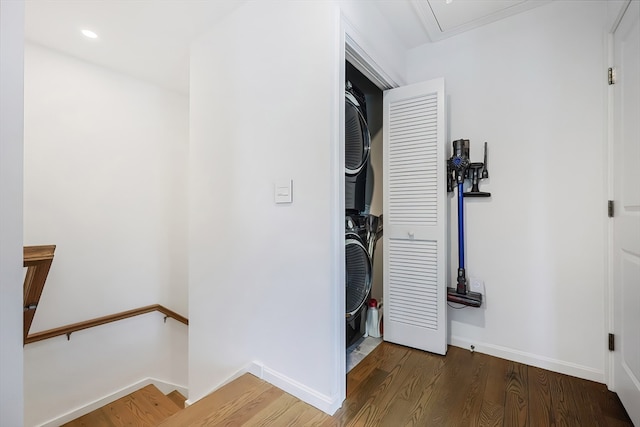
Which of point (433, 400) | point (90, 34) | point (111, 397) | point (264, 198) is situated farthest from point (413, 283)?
point (90, 34)

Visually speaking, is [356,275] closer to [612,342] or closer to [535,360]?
[535,360]

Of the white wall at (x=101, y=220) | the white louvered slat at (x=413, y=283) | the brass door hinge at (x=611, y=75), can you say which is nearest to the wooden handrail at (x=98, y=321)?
the white wall at (x=101, y=220)

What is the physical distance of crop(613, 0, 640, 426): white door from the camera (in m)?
1.22

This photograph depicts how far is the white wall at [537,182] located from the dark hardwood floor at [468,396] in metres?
0.17

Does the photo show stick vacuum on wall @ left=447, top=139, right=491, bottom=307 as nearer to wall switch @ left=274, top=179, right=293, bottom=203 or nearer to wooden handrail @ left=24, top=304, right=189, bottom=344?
wall switch @ left=274, top=179, right=293, bottom=203

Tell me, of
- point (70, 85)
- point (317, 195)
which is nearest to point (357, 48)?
point (317, 195)

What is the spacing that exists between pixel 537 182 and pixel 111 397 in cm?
393

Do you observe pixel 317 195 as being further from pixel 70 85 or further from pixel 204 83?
pixel 70 85

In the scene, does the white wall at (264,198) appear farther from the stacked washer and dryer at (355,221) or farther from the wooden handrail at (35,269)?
the wooden handrail at (35,269)

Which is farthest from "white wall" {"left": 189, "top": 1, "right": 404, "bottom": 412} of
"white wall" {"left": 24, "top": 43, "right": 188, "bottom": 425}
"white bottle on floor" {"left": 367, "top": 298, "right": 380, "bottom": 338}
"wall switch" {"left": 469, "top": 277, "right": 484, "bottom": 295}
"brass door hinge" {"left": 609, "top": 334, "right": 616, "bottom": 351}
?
A: "brass door hinge" {"left": 609, "top": 334, "right": 616, "bottom": 351}

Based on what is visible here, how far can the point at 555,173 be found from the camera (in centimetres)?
170

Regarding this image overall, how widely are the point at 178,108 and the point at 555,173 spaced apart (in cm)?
350

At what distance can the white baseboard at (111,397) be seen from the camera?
221cm

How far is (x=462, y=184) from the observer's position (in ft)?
6.46
